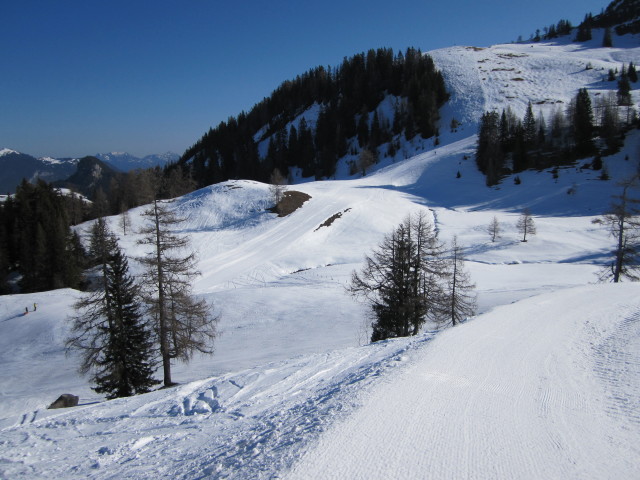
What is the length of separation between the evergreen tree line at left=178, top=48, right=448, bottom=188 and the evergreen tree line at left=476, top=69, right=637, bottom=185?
90.8ft

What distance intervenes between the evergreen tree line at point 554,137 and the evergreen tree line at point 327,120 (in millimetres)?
→ 27683

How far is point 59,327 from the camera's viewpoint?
2442 centimetres

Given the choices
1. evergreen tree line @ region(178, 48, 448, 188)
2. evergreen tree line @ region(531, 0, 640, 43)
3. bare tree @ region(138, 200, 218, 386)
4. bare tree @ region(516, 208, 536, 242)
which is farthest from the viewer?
evergreen tree line @ region(531, 0, 640, 43)

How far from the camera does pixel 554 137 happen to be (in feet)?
263

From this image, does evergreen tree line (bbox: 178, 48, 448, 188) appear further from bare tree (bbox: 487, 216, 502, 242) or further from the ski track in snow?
the ski track in snow

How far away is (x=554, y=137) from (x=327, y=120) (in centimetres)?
7207

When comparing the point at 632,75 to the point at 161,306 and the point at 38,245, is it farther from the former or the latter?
the point at 38,245

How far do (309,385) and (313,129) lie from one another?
133197 millimetres

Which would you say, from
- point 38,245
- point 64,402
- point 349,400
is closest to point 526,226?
point 349,400

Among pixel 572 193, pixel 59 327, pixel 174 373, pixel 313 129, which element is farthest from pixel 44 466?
pixel 313 129

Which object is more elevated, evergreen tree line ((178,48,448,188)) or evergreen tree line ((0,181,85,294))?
evergreen tree line ((178,48,448,188))

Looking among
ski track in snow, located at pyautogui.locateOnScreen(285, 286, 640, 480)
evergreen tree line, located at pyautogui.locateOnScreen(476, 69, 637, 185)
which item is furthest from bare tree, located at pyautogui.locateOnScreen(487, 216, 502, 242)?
ski track in snow, located at pyautogui.locateOnScreen(285, 286, 640, 480)

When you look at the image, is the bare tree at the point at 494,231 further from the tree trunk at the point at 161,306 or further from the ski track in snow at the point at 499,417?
the tree trunk at the point at 161,306

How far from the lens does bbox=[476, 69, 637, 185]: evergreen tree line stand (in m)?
73.4
